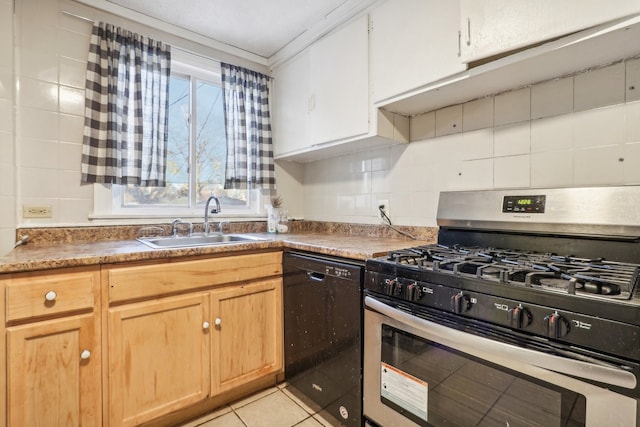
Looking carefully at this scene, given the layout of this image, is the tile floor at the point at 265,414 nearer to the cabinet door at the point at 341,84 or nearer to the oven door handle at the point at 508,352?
the oven door handle at the point at 508,352

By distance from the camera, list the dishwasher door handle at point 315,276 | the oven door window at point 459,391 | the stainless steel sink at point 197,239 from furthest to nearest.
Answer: the stainless steel sink at point 197,239 < the dishwasher door handle at point 315,276 < the oven door window at point 459,391

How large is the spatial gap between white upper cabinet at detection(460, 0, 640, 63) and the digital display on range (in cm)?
62

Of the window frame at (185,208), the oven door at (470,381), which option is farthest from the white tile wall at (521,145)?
the window frame at (185,208)

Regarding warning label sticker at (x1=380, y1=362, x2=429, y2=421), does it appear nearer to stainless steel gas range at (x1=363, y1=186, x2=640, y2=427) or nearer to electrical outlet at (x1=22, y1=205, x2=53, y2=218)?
stainless steel gas range at (x1=363, y1=186, x2=640, y2=427)

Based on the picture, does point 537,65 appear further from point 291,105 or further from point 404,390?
point 291,105

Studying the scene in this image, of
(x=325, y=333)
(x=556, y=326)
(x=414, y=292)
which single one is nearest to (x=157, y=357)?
(x=325, y=333)

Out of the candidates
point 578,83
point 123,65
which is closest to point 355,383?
point 578,83

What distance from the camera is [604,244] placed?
1165 millimetres

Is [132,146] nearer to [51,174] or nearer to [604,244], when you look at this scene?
[51,174]

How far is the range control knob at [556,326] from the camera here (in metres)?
0.78

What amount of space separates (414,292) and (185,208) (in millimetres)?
1777

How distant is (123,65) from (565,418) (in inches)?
102

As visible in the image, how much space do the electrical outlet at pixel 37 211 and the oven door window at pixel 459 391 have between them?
187 centimetres

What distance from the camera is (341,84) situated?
74.8 inches
